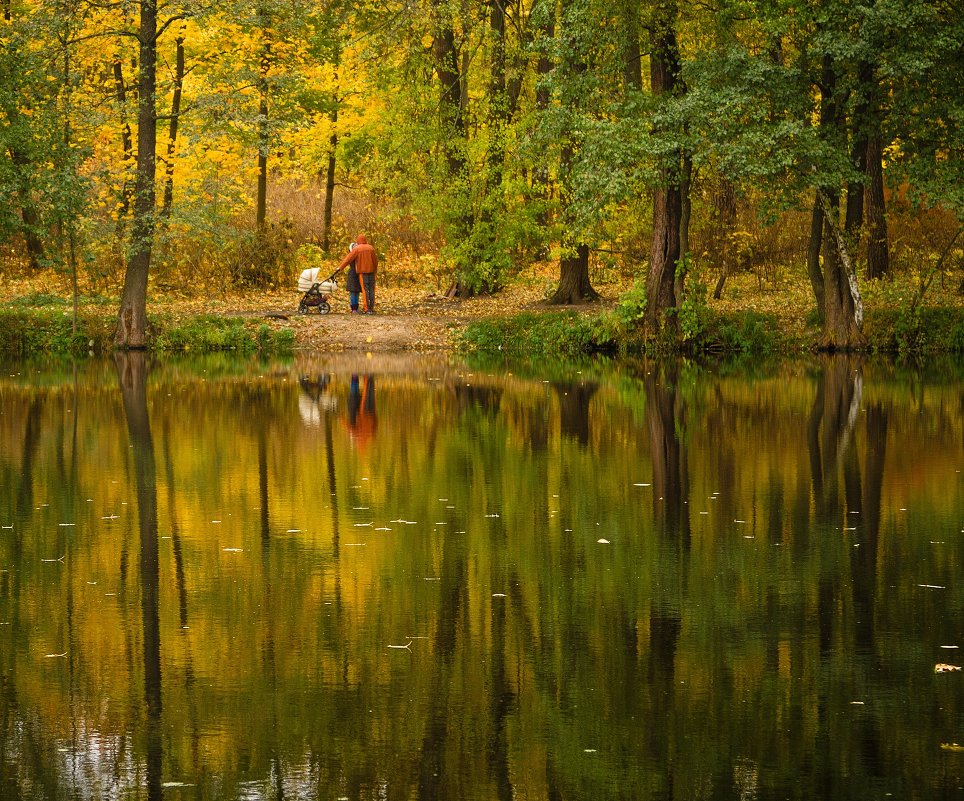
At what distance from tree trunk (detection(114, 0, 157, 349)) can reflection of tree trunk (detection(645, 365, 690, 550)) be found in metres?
12.5

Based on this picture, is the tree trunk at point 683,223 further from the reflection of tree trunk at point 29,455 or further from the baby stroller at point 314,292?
the reflection of tree trunk at point 29,455

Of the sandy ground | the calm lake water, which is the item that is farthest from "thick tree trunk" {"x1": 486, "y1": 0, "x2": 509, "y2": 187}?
the calm lake water

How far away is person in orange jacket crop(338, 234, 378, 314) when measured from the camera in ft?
118

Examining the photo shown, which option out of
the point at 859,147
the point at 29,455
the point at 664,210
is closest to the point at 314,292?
the point at 664,210

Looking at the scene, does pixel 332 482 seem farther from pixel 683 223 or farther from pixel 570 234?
pixel 683 223

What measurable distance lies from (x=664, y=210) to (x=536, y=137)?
10.0 feet

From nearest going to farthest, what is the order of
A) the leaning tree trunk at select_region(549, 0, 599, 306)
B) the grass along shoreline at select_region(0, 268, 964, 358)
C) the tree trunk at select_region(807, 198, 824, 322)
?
the leaning tree trunk at select_region(549, 0, 599, 306) < the tree trunk at select_region(807, 198, 824, 322) < the grass along shoreline at select_region(0, 268, 964, 358)

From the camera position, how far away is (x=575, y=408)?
22.8 metres

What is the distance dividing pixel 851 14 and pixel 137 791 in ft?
78.3

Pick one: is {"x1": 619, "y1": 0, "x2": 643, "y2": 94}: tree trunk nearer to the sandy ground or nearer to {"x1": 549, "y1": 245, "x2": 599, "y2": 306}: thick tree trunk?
{"x1": 549, "y1": 245, "x2": 599, "y2": 306}: thick tree trunk

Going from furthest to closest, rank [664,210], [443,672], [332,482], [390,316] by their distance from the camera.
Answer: [390,316] < [664,210] < [332,482] < [443,672]

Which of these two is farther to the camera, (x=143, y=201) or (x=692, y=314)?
(x=143, y=201)

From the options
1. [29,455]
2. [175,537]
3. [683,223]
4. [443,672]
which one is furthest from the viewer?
[683,223]

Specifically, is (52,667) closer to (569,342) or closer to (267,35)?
(569,342)
